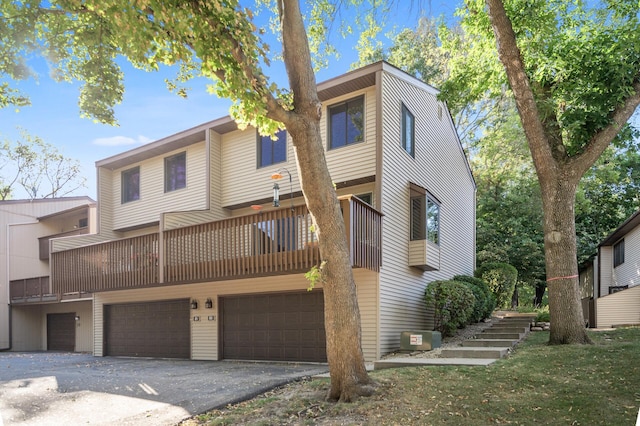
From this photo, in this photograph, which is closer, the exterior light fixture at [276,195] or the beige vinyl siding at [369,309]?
the beige vinyl siding at [369,309]

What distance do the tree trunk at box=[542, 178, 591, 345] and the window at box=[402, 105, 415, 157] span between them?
4.31 m

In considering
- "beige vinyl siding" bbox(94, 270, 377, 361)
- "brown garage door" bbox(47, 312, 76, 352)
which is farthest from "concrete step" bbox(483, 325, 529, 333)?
"brown garage door" bbox(47, 312, 76, 352)

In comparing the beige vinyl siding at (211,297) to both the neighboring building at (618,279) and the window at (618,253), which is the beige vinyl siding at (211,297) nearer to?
the neighboring building at (618,279)

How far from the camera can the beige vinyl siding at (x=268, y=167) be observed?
1274 centimetres

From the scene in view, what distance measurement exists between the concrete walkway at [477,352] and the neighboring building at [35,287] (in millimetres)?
16035

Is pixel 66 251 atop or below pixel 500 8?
below

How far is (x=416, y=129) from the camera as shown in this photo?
15094mm

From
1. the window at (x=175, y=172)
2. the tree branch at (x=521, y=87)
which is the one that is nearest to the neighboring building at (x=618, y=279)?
the tree branch at (x=521, y=87)

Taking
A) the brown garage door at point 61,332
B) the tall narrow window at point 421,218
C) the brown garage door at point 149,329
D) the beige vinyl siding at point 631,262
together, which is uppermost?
the tall narrow window at point 421,218

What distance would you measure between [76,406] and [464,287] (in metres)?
9.75

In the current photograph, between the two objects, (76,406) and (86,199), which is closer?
(76,406)

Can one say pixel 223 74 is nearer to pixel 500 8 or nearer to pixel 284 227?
pixel 284 227

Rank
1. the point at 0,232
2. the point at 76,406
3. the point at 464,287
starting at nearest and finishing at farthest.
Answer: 1. the point at 76,406
2. the point at 464,287
3. the point at 0,232

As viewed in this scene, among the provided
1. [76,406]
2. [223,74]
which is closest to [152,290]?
[76,406]
